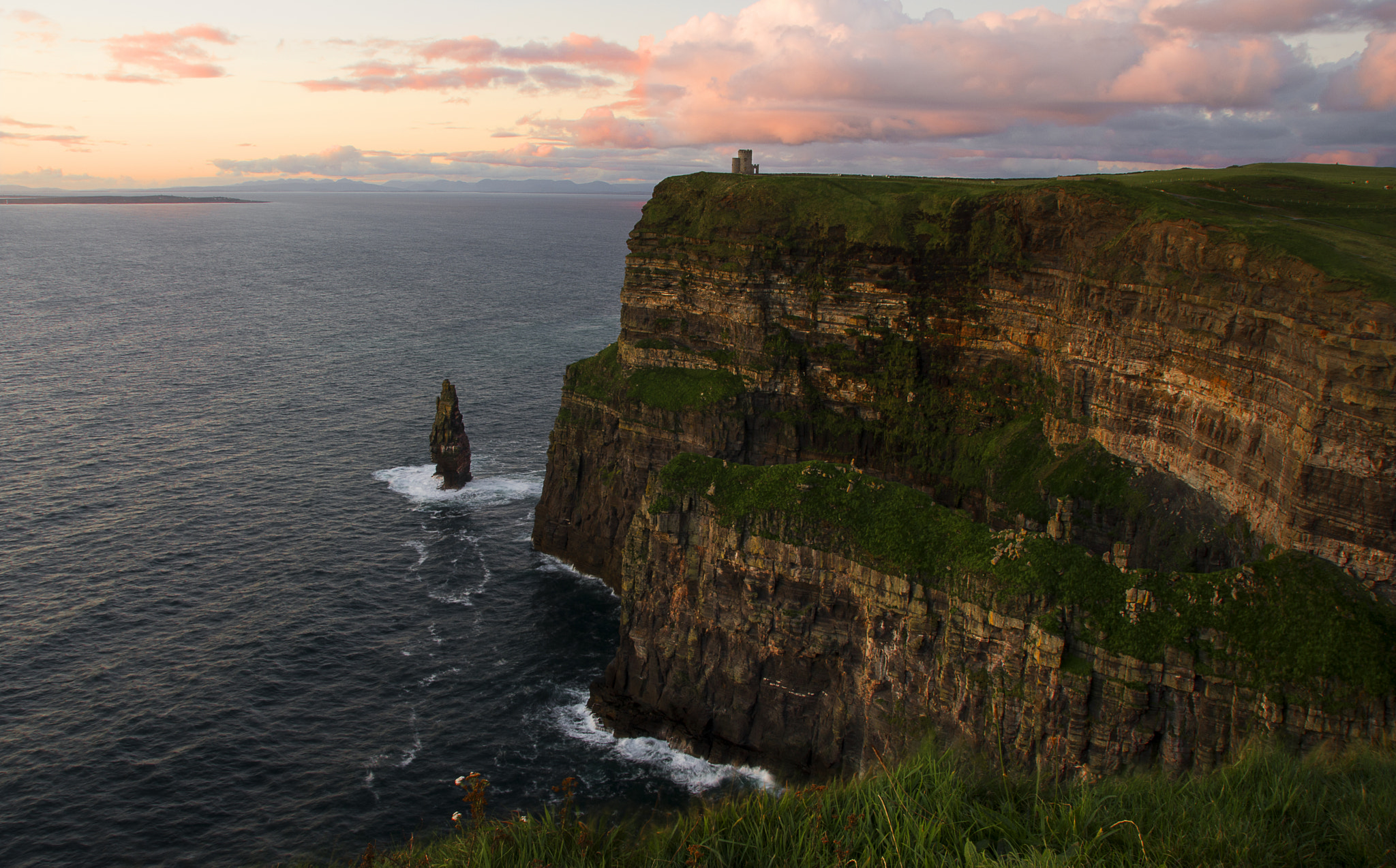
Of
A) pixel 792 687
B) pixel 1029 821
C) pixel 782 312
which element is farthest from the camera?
pixel 782 312

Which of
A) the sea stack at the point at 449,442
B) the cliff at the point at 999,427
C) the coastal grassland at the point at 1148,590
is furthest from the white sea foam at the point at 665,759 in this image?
the sea stack at the point at 449,442

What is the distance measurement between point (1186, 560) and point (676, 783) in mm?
37292

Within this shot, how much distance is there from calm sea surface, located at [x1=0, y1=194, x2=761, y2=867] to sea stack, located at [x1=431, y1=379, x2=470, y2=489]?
3.33m

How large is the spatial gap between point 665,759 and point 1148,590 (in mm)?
33349

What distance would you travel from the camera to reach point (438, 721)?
212 feet

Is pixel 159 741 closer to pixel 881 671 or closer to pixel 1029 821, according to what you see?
pixel 881 671

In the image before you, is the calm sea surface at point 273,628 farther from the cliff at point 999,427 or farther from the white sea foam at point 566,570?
the cliff at point 999,427

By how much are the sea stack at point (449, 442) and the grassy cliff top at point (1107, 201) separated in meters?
31.8

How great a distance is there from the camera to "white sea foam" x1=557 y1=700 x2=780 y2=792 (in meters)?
58.5

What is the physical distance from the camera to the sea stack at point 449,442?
346 ft

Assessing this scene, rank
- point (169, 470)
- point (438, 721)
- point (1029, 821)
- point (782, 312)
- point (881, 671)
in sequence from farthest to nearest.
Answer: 1. point (169, 470)
2. point (782, 312)
3. point (438, 721)
4. point (881, 671)
5. point (1029, 821)

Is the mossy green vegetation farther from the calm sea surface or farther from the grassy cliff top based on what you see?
the calm sea surface

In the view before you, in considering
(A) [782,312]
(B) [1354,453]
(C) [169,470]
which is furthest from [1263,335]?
(C) [169,470]

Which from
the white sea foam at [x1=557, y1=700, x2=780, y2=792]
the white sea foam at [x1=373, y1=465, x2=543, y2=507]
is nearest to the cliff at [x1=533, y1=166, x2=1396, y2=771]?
A: the white sea foam at [x1=557, y1=700, x2=780, y2=792]
